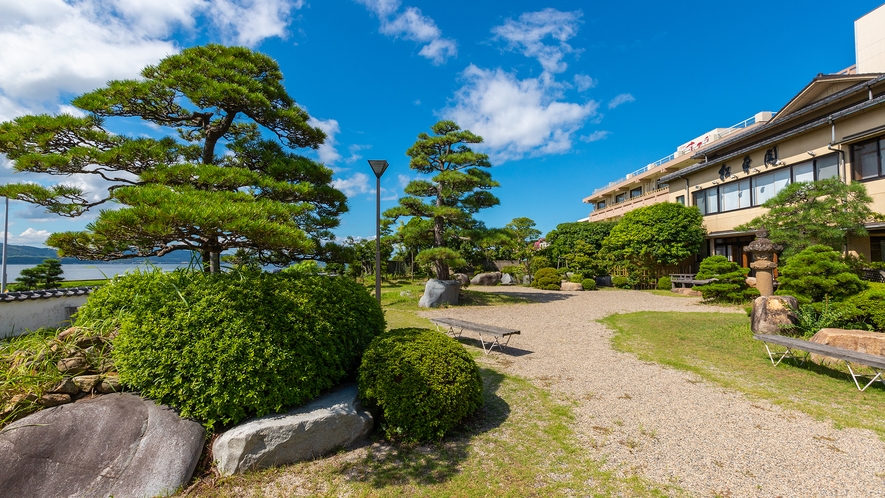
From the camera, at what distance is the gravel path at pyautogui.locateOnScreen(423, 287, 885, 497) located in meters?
2.98

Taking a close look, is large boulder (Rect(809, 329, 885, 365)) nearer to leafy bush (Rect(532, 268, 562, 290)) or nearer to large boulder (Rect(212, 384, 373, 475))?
large boulder (Rect(212, 384, 373, 475))

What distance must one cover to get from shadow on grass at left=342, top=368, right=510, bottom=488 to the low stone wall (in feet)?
17.1

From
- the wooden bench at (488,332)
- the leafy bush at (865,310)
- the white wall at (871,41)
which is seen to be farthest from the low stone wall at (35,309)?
the white wall at (871,41)

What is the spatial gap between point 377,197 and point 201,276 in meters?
4.84

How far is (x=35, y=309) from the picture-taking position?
588cm

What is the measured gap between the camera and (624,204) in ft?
88.9

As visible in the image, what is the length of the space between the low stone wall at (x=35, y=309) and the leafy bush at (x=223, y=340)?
118 inches

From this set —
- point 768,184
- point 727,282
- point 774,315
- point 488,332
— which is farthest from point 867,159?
point 488,332

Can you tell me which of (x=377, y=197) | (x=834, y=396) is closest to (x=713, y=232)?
(x=834, y=396)

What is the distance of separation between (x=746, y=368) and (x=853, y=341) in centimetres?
157

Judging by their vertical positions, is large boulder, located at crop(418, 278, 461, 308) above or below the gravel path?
above

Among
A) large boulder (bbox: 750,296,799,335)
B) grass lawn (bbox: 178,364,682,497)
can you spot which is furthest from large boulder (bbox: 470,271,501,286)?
grass lawn (bbox: 178,364,682,497)

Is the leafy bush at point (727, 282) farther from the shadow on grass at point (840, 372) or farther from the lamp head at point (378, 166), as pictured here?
the lamp head at point (378, 166)

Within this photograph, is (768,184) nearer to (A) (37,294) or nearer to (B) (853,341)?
(B) (853,341)
